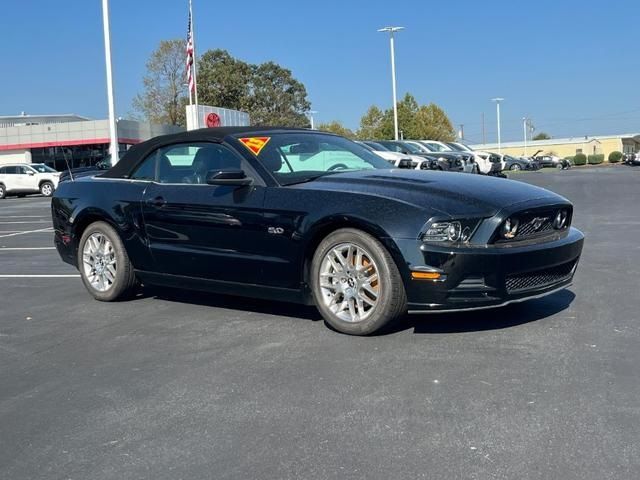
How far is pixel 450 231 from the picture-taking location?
469cm

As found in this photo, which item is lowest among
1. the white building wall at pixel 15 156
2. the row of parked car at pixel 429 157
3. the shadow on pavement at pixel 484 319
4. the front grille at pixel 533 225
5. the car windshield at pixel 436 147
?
the shadow on pavement at pixel 484 319

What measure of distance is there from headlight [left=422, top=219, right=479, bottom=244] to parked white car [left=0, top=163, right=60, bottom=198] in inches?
1177

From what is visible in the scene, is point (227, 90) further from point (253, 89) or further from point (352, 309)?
point (352, 309)

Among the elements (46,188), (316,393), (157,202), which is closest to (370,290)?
(316,393)

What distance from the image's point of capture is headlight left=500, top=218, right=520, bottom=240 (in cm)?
475

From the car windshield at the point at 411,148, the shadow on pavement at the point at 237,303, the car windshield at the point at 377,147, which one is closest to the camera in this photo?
the shadow on pavement at the point at 237,303

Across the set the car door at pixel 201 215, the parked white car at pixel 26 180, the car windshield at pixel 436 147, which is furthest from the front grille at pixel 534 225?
the parked white car at pixel 26 180

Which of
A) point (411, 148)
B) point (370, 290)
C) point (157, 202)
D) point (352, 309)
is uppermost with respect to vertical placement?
point (411, 148)

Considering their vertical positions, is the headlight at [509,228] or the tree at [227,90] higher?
the tree at [227,90]

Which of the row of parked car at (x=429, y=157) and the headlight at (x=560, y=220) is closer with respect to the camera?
the headlight at (x=560, y=220)

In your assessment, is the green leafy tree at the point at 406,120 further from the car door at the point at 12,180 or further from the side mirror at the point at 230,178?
the side mirror at the point at 230,178

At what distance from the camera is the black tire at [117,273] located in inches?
259

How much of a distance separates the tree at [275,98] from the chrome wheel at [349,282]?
65.0 meters

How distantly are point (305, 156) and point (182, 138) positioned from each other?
3.99 feet
